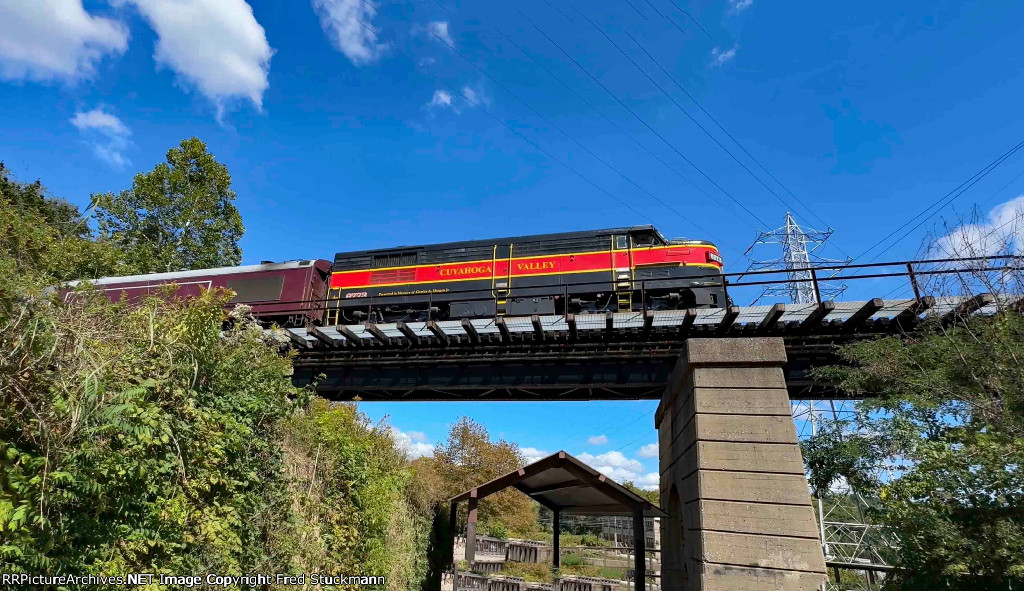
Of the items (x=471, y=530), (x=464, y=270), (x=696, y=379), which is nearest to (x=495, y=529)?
(x=464, y=270)

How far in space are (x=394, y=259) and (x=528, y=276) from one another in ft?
17.4

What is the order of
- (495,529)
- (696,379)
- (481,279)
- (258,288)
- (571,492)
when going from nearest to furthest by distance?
(696,379)
(571,492)
(481,279)
(258,288)
(495,529)

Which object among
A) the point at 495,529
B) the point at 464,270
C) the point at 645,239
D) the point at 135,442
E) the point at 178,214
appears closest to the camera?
the point at 135,442

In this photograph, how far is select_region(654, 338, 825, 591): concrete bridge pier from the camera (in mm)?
5484

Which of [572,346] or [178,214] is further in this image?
[178,214]

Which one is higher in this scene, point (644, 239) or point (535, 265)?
point (644, 239)

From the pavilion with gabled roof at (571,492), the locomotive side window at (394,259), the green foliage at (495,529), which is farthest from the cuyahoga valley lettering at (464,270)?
the green foliage at (495,529)

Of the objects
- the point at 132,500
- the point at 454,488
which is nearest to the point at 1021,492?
the point at 132,500

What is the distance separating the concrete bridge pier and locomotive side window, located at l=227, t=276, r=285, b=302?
15426mm

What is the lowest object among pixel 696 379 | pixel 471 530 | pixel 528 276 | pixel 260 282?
pixel 471 530

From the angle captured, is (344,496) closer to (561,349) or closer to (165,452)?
(165,452)

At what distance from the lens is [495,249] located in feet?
54.3

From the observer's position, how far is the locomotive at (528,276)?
1413cm

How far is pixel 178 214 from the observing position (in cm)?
2769
